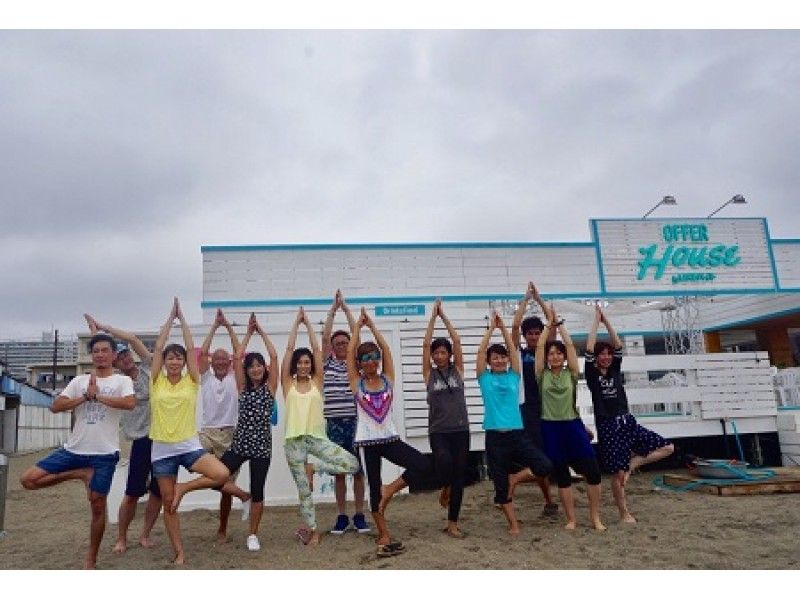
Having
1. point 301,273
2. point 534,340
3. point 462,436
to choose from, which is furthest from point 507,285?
point 462,436

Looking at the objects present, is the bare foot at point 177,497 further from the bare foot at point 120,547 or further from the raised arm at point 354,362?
the raised arm at point 354,362

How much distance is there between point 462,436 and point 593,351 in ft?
5.45

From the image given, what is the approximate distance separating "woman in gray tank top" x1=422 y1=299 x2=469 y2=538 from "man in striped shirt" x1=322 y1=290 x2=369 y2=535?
2.63 feet

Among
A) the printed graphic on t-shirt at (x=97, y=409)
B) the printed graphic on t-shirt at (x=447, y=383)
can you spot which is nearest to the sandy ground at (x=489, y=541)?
the printed graphic on t-shirt at (x=97, y=409)

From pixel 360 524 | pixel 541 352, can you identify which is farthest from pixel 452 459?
pixel 541 352

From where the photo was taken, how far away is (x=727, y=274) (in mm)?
10914

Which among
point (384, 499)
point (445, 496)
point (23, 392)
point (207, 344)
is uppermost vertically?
point (23, 392)

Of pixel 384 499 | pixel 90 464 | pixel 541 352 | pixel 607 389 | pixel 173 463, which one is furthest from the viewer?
pixel 607 389

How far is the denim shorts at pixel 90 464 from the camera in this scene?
13.9ft

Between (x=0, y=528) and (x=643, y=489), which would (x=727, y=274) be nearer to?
(x=643, y=489)

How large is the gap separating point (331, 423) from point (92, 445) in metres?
2.00

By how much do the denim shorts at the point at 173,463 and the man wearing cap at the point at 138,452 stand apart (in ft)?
1.97

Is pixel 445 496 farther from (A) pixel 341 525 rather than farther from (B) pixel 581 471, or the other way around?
(B) pixel 581 471

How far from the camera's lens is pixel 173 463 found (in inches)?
176
